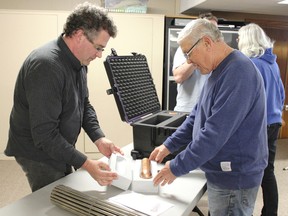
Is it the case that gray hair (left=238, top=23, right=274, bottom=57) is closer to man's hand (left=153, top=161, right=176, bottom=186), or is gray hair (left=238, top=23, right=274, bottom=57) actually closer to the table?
the table

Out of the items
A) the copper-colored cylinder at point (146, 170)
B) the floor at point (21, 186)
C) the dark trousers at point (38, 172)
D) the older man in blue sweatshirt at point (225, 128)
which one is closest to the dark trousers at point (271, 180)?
the floor at point (21, 186)

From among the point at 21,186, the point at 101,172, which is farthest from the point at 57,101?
the point at 21,186

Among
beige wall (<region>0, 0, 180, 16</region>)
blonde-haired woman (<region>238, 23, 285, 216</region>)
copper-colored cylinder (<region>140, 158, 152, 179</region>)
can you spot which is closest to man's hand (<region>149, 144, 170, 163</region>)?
copper-colored cylinder (<region>140, 158, 152, 179</region>)

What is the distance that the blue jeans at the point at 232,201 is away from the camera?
1136 mm

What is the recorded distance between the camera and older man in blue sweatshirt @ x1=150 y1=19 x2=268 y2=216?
1.04 m

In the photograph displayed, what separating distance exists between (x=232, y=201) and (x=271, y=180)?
1.06 metres

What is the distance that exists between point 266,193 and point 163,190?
3.92 ft

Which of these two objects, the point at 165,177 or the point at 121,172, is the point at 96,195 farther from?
the point at 165,177

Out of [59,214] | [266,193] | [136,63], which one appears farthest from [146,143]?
[266,193]

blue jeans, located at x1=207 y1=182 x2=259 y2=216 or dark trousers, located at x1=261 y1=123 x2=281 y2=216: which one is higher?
blue jeans, located at x1=207 y1=182 x2=259 y2=216

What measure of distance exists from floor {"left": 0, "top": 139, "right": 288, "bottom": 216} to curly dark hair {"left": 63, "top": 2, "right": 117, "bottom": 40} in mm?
1796

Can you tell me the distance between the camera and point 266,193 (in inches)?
81.9

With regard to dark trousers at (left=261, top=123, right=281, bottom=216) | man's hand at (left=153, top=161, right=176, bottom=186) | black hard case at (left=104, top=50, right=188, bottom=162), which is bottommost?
dark trousers at (left=261, top=123, right=281, bottom=216)

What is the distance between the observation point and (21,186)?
2939 millimetres
